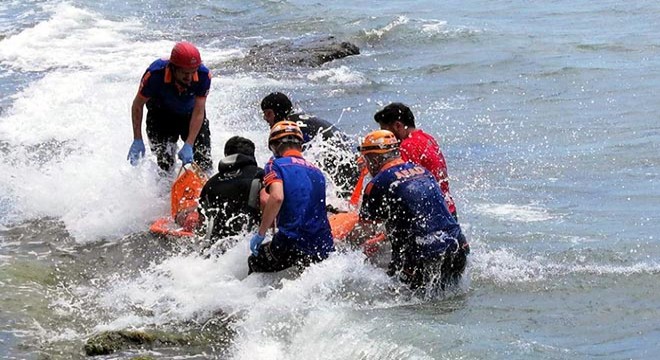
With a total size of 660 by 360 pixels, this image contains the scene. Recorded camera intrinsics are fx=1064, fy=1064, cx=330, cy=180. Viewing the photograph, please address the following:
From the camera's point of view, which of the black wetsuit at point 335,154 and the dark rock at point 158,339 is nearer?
the dark rock at point 158,339

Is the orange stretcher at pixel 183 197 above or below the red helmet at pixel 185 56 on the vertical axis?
below

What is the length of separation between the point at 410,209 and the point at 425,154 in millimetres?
1102

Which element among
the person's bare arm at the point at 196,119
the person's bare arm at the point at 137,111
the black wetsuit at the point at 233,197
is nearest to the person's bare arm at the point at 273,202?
the black wetsuit at the point at 233,197

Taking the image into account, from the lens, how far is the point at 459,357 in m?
7.03

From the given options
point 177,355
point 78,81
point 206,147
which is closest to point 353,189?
point 206,147

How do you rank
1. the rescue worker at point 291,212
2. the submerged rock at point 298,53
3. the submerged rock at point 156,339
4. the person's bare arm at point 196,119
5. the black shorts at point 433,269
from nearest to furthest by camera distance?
1. the submerged rock at point 156,339
2. the rescue worker at point 291,212
3. the black shorts at point 433,269
4. the person's bare arm at point 196,119
5. the submerged rock at point 298,53

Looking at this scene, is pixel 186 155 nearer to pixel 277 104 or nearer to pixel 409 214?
pixel 277 104

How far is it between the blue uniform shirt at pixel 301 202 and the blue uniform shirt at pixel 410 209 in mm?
369

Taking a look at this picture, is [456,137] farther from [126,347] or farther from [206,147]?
[126,347]

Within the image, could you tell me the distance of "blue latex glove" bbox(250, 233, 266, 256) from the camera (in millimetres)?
8430

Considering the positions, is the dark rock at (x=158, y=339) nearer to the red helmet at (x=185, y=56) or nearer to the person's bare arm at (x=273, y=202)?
the person's bare arm at (x=273, y=202)

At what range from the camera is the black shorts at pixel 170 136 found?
11.3m

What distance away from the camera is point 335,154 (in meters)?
11.0

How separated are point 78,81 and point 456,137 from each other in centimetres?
825
